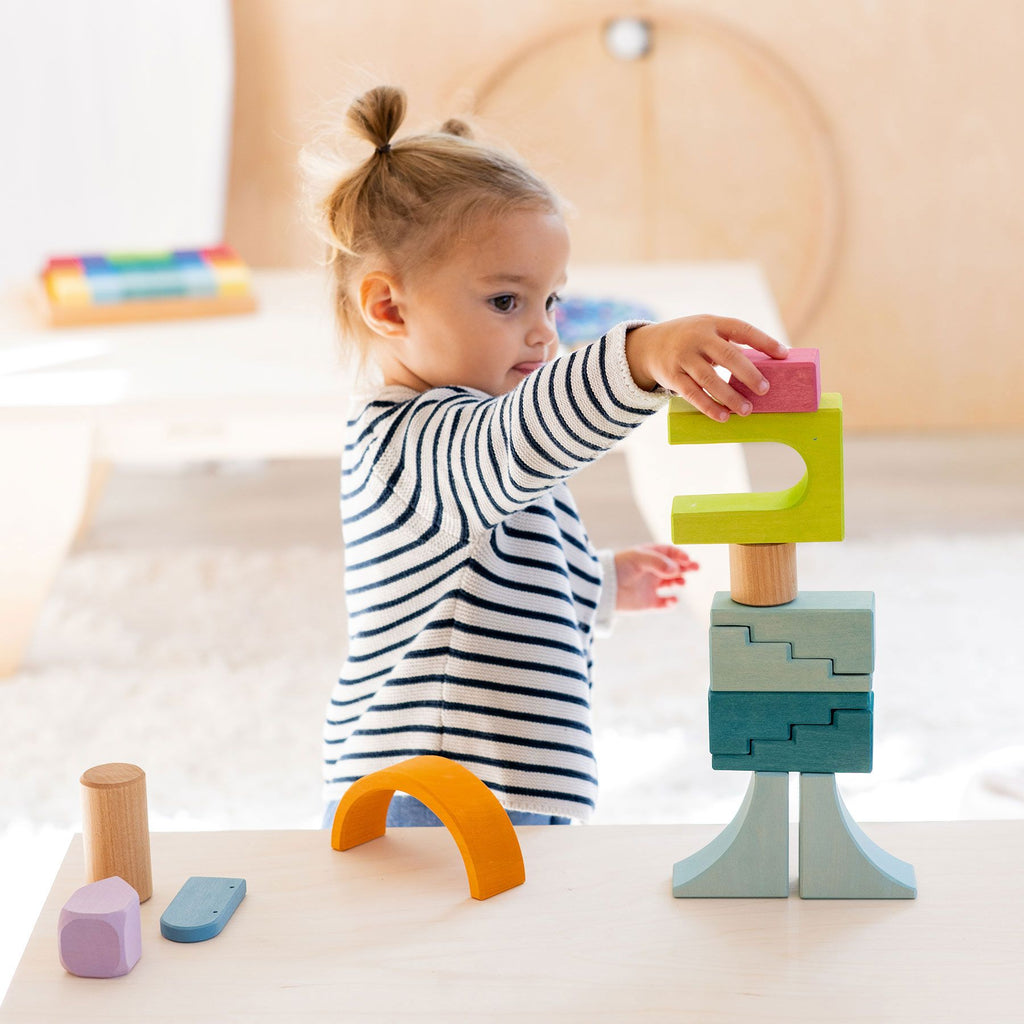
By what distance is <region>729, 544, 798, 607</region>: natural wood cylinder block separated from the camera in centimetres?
67

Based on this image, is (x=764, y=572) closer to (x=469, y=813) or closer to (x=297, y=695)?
(x=469, y=813)

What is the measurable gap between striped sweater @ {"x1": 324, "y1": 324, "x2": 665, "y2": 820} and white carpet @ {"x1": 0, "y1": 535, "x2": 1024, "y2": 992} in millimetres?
401

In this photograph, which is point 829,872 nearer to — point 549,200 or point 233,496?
point 549,200

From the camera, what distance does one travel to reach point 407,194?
0.90m

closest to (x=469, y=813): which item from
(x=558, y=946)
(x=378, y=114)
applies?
(x=558, y=946)

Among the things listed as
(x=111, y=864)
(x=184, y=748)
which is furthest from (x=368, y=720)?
(x=184, y=748)

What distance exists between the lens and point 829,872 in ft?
2.27

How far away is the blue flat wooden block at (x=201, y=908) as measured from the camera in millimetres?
675

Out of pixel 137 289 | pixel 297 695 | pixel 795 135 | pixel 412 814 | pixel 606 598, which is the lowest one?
pixel 297 695

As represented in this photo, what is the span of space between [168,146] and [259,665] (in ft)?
4.63

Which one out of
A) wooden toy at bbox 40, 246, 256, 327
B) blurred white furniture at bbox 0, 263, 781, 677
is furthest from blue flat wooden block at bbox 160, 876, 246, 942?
wooden toy at bbox 40, 246, 256, 327

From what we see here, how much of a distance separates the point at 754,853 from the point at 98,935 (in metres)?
0.31

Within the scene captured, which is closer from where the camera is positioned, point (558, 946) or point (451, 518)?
point (558, 946)

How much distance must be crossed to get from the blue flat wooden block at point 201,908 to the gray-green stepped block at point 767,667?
0.26 meters
